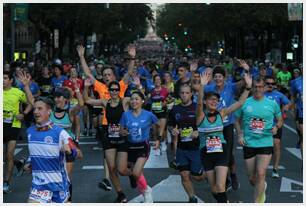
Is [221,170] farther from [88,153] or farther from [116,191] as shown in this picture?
[88,153]

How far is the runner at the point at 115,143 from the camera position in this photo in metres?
9.60

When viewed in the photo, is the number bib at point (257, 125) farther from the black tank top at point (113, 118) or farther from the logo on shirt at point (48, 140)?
the logo on shirt at point (48, 140)

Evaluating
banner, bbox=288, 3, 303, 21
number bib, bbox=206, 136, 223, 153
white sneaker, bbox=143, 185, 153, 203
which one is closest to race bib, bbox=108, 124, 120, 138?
white sneaker, bbox=143, 185, 153, 203

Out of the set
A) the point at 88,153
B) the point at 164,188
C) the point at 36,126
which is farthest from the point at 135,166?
the point at 88,153

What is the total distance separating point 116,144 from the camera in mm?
9719

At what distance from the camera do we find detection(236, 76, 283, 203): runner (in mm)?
8977

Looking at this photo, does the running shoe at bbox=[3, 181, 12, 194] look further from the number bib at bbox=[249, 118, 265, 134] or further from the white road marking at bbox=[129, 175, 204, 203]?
the number bib at bbox=[249, 118, 265, 134]

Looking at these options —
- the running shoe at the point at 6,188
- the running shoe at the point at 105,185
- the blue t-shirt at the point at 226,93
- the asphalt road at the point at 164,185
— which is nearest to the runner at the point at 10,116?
the running shoe at the point at 6,188

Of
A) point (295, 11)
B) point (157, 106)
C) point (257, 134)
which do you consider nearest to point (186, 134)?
point (257, 134)

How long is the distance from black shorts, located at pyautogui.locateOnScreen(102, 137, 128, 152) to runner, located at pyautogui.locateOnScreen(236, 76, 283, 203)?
1.49 metres

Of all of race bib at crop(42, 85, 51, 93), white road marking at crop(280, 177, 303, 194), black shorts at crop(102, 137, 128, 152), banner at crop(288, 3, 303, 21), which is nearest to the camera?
black shorts at crop(102, 137, 128, 152)

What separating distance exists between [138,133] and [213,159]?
1.16 metres

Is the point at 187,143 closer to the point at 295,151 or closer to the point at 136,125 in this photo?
the point at 136,125

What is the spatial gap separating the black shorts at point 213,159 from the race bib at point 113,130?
140 centimetres
